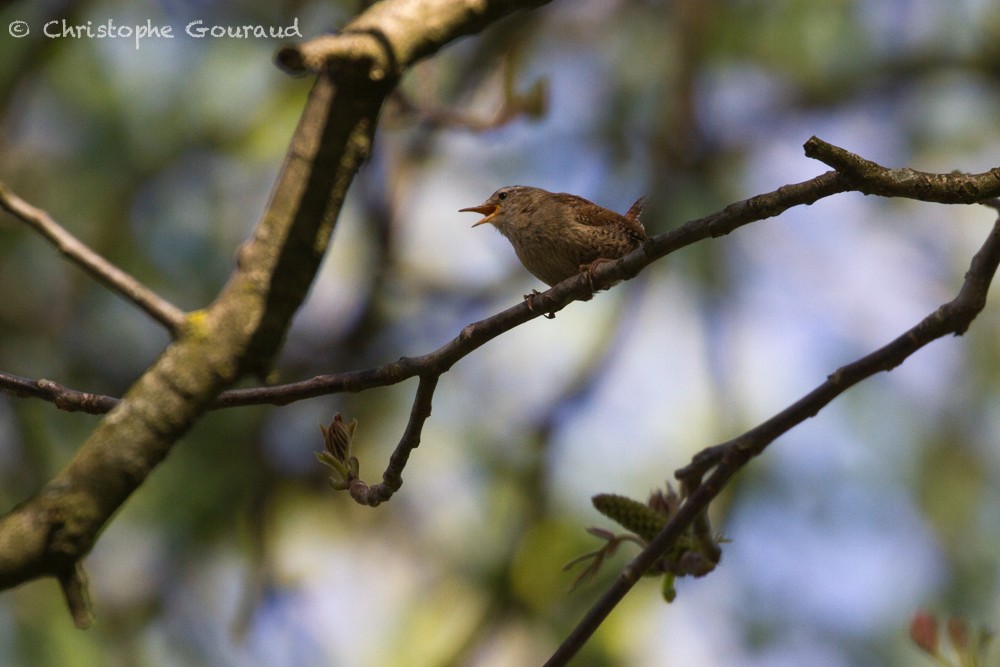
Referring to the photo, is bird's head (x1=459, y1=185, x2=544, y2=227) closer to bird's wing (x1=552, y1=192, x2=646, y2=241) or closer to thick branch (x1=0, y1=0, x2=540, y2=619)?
bird's wing (x1=552, y1=192, x2=646, y2=241)

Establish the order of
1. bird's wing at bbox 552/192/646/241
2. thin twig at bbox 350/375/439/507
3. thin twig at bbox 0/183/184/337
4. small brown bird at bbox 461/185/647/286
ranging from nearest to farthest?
thin twig at bbox 0/183/184/337
thin twig at bbox 350/375/439/507
small brown bird at bbox 461/185/647/286
bird's wing at bbox 552/192/646/241

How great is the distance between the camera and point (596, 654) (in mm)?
4969

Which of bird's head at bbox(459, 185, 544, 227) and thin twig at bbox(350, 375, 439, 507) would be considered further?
bird's head at bbox(459, 185, 544, 227)

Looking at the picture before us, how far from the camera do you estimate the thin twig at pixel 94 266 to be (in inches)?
59.7

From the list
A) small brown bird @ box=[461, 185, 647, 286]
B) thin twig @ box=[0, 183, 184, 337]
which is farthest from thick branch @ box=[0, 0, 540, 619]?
small brown bird @ box=[461, 185, 647, 286]

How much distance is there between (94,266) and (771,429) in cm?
129

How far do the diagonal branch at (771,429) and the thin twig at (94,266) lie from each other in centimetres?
86

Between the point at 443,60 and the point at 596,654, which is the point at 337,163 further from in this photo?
the point at 443,60

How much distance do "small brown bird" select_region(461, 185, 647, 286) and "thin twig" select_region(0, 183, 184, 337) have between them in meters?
2.00

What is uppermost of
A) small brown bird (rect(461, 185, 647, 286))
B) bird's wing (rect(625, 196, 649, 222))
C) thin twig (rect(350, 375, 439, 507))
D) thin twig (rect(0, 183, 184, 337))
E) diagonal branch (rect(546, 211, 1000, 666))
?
bird's wing (rect(625, 196, 649, 222))

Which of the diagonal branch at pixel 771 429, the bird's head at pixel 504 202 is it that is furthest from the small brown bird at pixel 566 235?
the diagonal branch at pixel 771 429

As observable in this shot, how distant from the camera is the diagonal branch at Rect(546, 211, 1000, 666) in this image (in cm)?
179

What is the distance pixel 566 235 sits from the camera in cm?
360

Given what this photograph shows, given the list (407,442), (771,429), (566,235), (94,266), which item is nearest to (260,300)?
(94,266)
